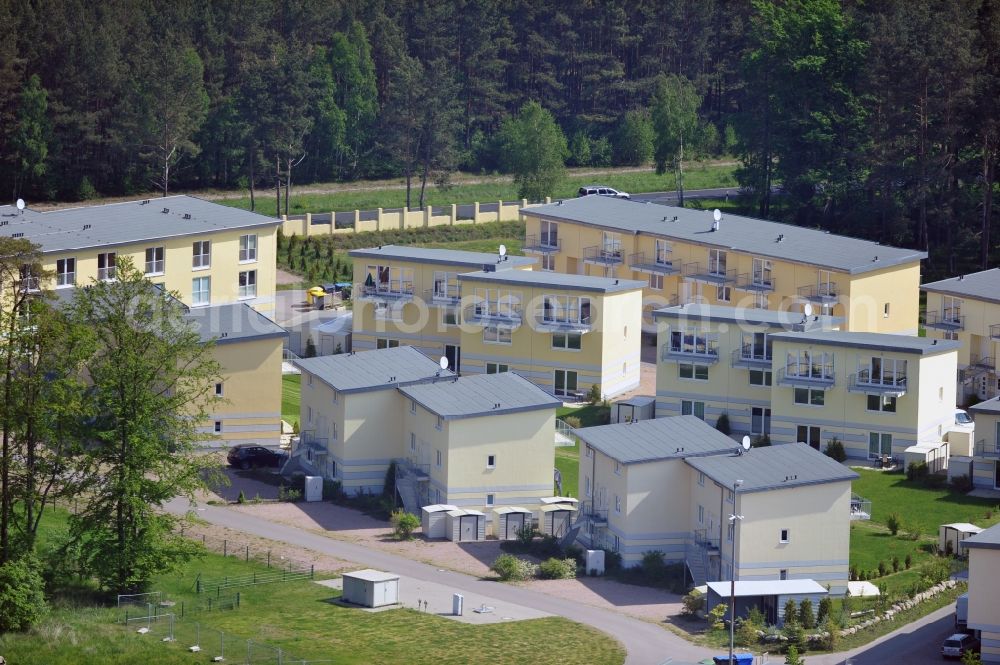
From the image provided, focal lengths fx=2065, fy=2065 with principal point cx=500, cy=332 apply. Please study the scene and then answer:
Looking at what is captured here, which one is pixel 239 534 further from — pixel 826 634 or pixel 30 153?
pixel 30 153

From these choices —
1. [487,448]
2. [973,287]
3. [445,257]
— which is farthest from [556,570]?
[973,287]

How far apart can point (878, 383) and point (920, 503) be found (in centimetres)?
632

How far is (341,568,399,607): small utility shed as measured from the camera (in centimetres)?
5853

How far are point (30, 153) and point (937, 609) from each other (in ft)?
226

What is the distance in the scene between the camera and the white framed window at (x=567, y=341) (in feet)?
271

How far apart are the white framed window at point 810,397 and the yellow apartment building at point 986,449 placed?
5.94 meters

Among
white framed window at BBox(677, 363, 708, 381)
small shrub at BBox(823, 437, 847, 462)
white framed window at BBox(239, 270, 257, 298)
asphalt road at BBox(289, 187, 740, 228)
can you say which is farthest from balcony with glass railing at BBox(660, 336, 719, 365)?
asphalt road at BBox(289, 187, 740, 228)

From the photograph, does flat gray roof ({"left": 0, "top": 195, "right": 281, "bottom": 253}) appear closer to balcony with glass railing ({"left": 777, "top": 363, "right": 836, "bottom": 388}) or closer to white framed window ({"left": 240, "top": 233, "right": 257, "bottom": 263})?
white framed window ({"left": 240, "top": 233, "right": 257, "bottom": 263})

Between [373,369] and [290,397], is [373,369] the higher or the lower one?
the higher one

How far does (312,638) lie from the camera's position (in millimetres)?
55500

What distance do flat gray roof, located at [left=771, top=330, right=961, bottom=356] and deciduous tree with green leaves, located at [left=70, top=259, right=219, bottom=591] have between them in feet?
77.4

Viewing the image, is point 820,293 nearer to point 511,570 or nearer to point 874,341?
point 874,341

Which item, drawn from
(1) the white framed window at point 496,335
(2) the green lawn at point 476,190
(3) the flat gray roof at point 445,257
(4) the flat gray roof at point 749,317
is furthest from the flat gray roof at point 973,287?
(2) the green lawn at point 476,190

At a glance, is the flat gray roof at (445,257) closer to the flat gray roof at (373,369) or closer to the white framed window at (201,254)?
the white framed window at (201,254)
